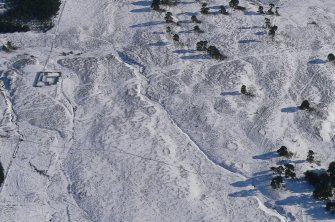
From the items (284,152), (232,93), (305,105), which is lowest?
(284,152)

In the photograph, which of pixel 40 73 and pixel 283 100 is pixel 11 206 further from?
pixel 283 100

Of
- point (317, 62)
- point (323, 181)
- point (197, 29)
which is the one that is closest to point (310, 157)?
point (323, 181)

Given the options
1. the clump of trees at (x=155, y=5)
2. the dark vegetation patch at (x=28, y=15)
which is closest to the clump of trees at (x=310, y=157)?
the clump of trees at (x=155, y=5)

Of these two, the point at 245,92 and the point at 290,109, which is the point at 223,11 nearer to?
the point at 245,92

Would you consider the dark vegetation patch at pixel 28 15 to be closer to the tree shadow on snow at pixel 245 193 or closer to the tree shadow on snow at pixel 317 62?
the tree shadow on snow at pixel 317 62

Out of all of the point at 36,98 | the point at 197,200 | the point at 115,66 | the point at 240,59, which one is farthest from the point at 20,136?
the point at 240,59

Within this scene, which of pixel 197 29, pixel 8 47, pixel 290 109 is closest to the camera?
pixel 290 109

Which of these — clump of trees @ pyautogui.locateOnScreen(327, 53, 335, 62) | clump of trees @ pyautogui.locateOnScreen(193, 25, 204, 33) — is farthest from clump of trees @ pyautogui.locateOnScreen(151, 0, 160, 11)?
clump of trees @ pyautogui.locateOnScreen(327, 53, 335, 62)
